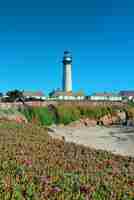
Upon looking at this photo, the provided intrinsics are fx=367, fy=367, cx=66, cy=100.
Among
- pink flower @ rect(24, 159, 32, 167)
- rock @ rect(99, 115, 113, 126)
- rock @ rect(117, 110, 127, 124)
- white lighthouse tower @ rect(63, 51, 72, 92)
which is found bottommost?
pink flower @ rect(24, 159, 32, 167)

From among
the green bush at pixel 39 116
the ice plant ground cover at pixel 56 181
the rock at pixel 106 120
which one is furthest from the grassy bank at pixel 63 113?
the ice plant ground cover at pixel 56 181

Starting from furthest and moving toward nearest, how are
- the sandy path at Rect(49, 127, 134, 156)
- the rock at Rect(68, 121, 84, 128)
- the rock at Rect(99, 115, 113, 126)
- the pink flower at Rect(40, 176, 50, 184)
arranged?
the rock at Rect(99, 115, 113, 126)
the rock at Rect(68, 121, 84, 128)
the sandy path at Rect(49, 127, 134, 156)
the pink flower at Rect(40, 176, 50, 184)

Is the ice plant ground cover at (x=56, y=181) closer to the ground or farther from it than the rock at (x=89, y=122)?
closer to the ground

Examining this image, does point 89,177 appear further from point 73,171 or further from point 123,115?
point 123,115

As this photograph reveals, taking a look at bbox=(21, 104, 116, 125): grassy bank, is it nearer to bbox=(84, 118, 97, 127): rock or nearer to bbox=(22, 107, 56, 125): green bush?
bbox=(22, 107, 56, 125): green bush

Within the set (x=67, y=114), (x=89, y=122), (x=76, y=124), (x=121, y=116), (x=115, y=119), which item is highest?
(x=67, y=114)

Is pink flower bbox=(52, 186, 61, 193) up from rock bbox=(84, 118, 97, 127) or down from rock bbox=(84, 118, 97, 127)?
down

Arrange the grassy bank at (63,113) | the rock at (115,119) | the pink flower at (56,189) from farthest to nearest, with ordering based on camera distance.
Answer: the rock at (115,119) < the grassy bank at (63,113) < the pink flower at (56,189)

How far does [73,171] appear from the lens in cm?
1056

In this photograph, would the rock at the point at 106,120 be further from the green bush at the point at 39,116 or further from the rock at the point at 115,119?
the green bush at the point at 39,116

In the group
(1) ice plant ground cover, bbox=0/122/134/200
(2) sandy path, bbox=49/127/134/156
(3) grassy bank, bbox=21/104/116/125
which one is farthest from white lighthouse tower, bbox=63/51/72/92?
(1) ice plant ground cover, bbox=0/122/134/200

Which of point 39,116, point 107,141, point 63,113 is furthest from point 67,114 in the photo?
point 107,141

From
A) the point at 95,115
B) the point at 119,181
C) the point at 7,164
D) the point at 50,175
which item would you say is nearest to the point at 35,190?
the point at 50,175

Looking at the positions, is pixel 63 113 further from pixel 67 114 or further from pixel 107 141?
pixel 107 141
